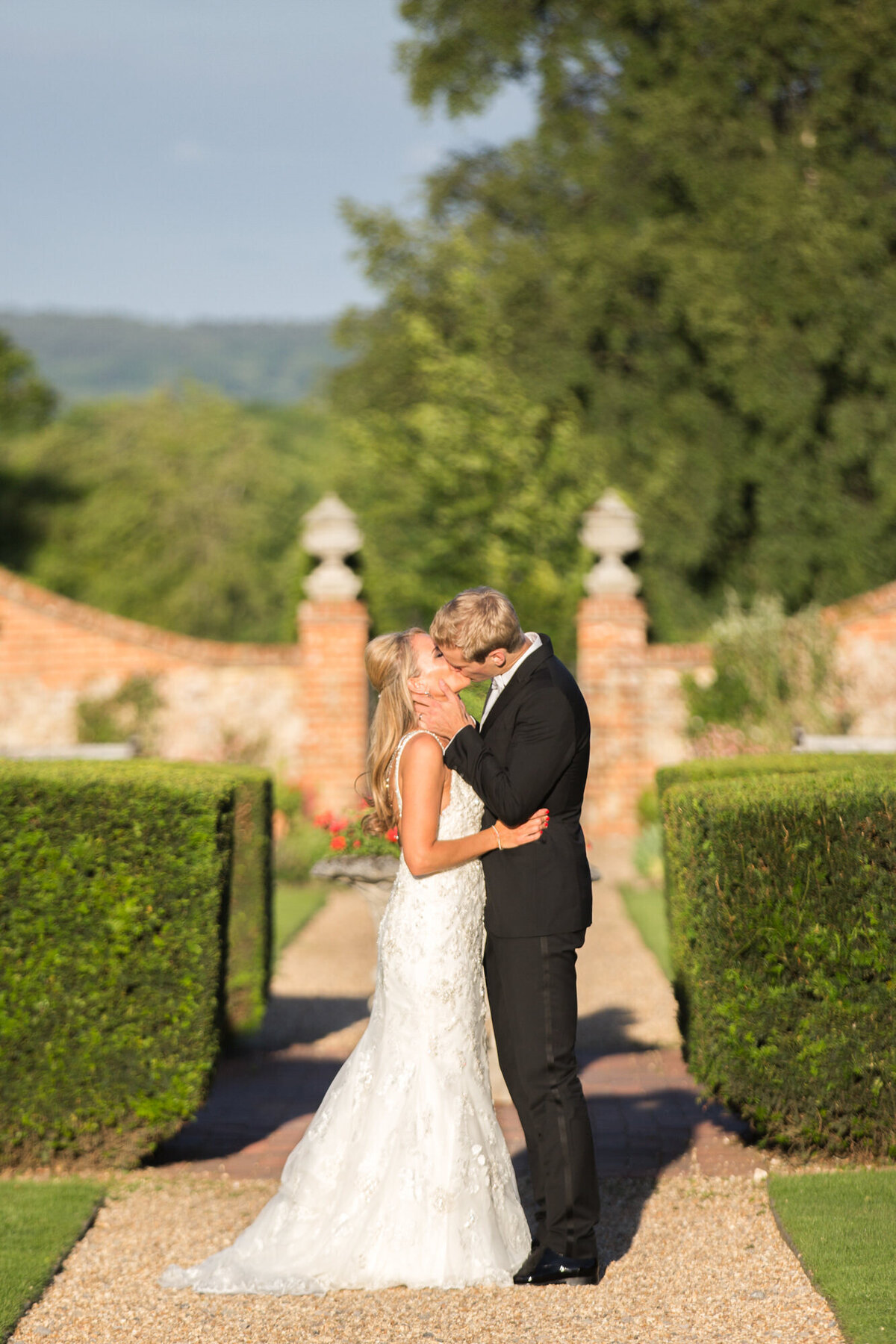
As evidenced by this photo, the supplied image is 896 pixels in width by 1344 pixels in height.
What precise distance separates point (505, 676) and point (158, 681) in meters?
11.4

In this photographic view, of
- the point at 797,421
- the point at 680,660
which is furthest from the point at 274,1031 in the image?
the point at 797,421

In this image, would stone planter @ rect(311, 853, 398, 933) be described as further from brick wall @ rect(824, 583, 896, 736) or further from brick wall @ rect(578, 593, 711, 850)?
brick wall @ rect(824, 583, 896, 736)

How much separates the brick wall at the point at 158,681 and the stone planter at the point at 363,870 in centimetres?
876

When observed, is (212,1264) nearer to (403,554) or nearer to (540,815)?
(540,815)

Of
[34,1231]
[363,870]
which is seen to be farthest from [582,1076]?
[34,1231]

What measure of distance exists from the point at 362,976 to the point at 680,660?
711 cm

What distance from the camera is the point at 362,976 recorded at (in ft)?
28.3

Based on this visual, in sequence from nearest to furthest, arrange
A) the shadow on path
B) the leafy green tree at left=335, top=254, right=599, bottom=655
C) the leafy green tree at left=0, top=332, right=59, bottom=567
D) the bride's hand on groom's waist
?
the bride's hand on groom's waist, the shadow on path, the leafy green tree at left=335, top=254, right=599, bottom=655, the leafy green tree at left=0, top=332, right=59, bottom=567

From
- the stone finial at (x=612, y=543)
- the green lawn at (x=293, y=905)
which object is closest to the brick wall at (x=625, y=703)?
the stone finial at (x=612, y=543)

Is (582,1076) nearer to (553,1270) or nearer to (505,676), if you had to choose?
(553,1270)

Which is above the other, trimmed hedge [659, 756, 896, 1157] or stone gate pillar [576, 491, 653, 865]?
stone gate pillar [576, 491, 653, 865]

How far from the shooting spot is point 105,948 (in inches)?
182

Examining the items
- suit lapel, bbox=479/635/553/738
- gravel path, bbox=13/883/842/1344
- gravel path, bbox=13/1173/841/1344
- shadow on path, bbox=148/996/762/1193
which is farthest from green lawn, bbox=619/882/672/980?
suit lapel, bbox=479/635/553/738

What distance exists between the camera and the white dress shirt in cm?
368
